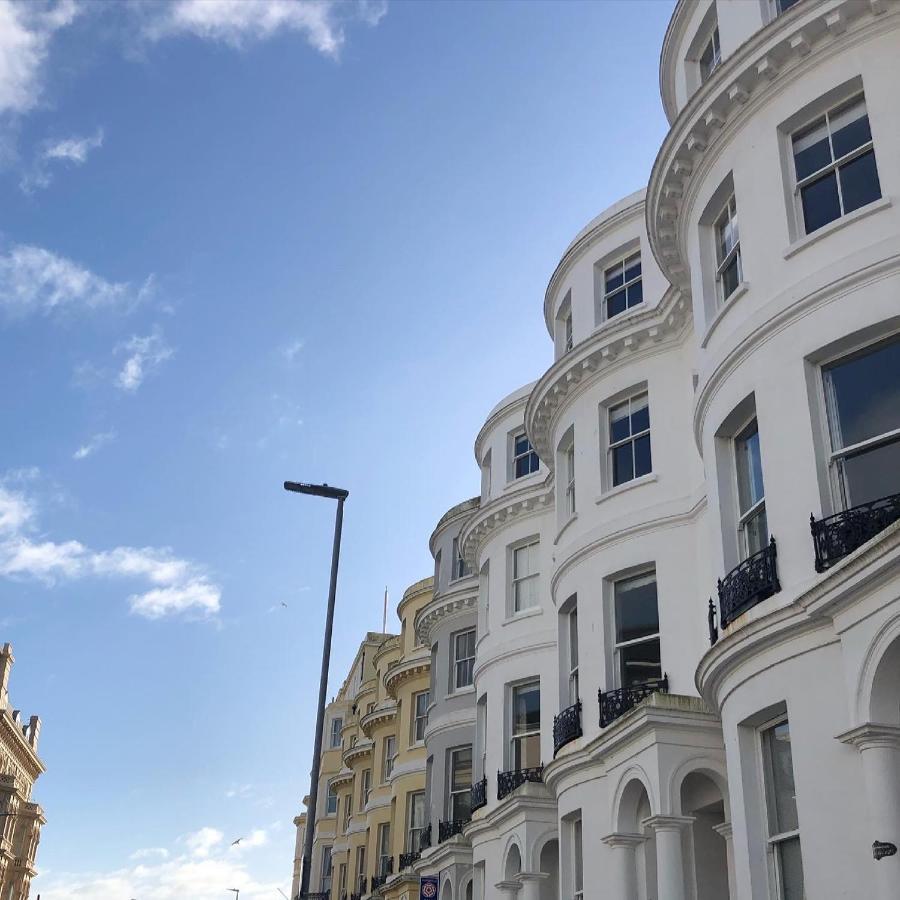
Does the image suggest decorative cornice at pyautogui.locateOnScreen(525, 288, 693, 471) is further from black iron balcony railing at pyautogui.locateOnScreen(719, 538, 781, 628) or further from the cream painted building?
the cream painted building

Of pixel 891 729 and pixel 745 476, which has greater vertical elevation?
pixel 745 476

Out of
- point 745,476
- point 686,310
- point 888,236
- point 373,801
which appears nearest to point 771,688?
point 745,476

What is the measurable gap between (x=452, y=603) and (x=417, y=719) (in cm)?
721

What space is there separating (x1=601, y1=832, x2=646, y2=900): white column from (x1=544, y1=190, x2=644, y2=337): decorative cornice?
476 inches

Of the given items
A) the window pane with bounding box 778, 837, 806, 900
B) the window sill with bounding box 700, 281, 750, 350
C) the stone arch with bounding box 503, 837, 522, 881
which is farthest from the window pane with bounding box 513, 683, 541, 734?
the window pane with bounding box 778, 837, 806, 900

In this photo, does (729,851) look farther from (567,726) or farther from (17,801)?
(17,801)

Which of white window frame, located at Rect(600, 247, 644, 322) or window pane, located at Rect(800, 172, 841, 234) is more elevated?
white window frame, located at Rect(600, 247, 644, 322)

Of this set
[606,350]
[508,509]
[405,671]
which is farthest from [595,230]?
[405,671]

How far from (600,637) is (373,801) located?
981 inches

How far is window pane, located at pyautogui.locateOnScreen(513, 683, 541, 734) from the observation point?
2559cm

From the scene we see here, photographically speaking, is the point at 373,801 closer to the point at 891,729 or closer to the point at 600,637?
the point at 600,637

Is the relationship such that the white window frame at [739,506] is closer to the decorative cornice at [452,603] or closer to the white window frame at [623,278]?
the white window frame at [623,278]

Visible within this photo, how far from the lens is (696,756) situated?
16406mm

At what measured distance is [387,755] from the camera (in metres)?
43.4
